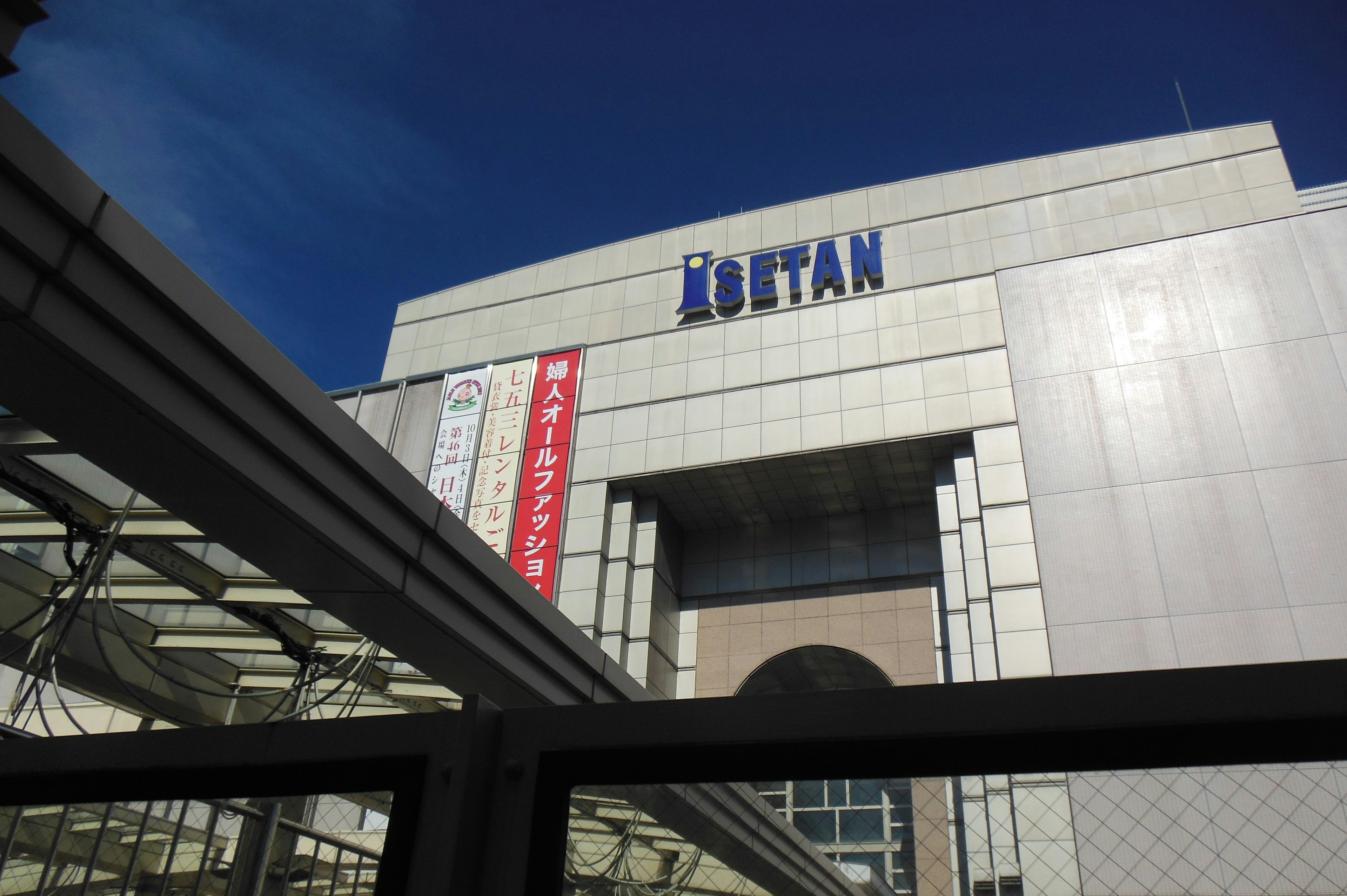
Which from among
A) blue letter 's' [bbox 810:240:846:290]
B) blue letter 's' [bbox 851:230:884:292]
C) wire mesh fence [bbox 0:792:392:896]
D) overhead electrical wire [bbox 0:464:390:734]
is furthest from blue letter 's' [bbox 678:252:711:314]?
wire mesh fence [bbox 0:792:392:896]

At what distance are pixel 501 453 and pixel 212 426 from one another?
17.6 metres

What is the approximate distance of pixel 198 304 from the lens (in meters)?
4.74

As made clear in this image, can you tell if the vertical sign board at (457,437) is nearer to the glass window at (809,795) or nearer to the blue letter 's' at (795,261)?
the blue letter 's' at (795,261)

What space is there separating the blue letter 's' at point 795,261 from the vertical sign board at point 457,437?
25.1 ft

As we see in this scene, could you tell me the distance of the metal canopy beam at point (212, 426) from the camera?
13.5 feet

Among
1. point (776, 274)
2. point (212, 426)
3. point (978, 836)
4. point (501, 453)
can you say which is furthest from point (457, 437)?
point (978, 836)

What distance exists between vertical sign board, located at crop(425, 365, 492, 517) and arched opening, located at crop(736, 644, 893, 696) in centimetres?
758

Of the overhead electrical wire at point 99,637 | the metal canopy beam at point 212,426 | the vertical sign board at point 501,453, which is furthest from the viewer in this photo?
the vertical sign board at point 501,453

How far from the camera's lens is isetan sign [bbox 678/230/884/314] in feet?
72.1

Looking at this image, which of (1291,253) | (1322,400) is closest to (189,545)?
(1322,400)

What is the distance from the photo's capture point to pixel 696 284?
23.4 metres

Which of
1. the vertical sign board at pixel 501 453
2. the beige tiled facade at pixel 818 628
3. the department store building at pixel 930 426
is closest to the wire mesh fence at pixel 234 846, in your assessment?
the department store building at pixel 930 426

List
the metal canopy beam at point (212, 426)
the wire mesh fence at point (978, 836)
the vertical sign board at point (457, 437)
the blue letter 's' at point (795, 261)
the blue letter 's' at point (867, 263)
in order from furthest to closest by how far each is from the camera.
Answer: the blue letter 's' at point (795, 261) → the vertical sign board at point (457, 437) → the blue letter 's' at point (867, 263) → the metal canopy beam at point (212, 426) → the wire mesh fence at point (978, 836)

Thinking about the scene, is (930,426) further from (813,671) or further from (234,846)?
(234,846)
